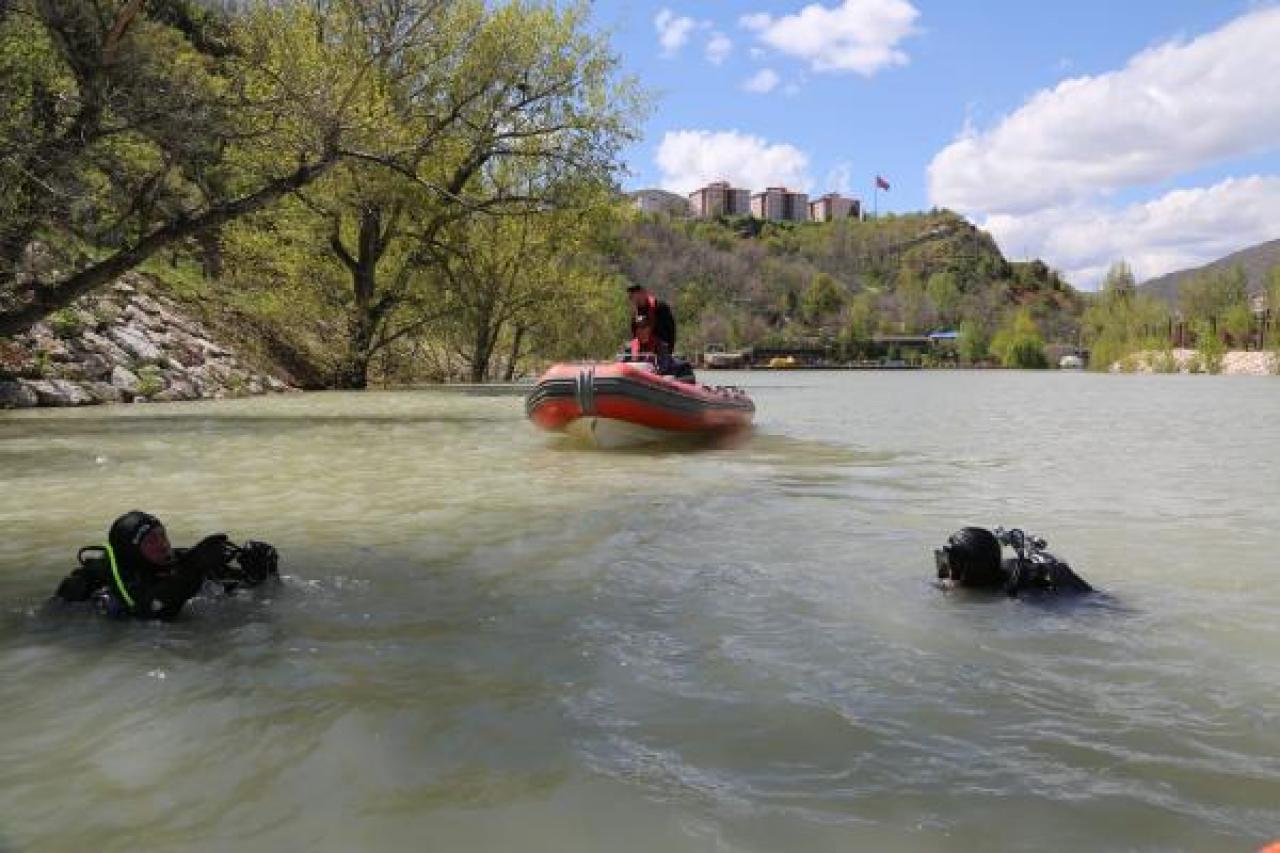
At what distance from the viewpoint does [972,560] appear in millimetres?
5172

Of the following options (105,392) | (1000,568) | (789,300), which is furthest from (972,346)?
(1000,568)

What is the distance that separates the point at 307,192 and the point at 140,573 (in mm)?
21125

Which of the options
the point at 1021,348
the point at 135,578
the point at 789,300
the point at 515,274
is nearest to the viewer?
the point at 135,578

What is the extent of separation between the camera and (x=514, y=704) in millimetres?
3592

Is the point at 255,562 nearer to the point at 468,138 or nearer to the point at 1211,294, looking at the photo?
the point at 468,138

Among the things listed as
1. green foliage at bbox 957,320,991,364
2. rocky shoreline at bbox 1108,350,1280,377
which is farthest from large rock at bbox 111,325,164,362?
green foliage at bbox 957,320,991,364

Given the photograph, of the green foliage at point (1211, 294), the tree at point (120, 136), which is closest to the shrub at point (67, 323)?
the tree at point (120, 136)

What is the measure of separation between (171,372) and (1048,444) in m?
18.3

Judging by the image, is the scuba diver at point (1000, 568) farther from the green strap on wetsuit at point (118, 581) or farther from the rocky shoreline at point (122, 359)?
the rocky shoreline at point (122, 359)

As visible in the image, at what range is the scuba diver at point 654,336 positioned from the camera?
14039mm

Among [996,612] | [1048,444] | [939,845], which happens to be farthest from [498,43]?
[939,845]

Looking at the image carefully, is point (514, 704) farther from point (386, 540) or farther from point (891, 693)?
point (386, 540)

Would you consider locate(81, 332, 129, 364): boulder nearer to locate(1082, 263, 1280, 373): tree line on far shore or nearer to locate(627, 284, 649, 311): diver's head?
locate(627, 284, 649, 311): diver's head

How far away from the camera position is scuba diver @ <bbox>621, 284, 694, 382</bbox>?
14.0m
